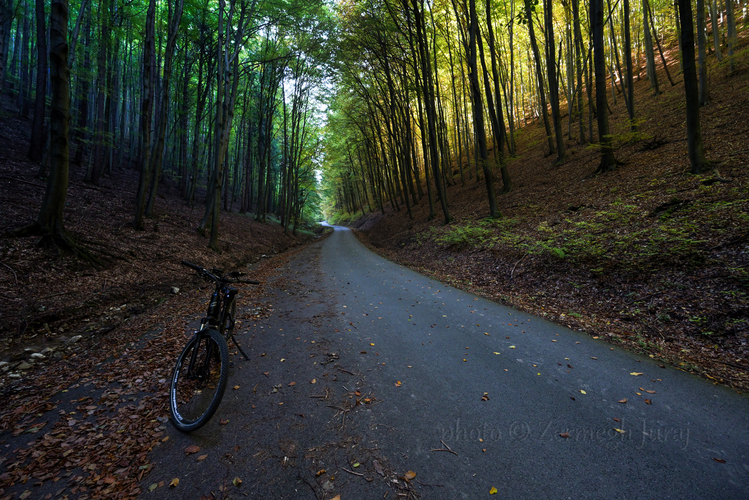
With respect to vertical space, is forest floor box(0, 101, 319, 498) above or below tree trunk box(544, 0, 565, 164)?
below

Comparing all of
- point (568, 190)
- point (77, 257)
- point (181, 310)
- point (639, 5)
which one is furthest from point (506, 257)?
point (639, 5)

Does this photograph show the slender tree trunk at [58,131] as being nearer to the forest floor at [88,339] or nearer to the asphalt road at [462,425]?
the forest floor at [88,339]

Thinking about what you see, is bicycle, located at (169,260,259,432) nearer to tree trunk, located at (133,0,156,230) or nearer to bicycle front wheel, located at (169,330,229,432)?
bicycle front wheel, located at (169,330,229,432)

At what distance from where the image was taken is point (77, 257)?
6.21 m

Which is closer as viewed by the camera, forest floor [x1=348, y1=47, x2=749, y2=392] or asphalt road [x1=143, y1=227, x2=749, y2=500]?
asphalt road [x1=143, y1=227, x2=749, y2=500]

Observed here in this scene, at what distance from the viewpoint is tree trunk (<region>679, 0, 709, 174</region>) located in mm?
6984

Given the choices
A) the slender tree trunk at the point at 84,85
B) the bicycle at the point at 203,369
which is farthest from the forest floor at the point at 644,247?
the slender tree trunk at the point at 84,85

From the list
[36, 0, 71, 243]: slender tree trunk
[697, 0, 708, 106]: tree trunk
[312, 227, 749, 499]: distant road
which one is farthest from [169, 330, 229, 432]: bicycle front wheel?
[697, 0, 708, 106]: tree trunk

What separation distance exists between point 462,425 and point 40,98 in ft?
62.4

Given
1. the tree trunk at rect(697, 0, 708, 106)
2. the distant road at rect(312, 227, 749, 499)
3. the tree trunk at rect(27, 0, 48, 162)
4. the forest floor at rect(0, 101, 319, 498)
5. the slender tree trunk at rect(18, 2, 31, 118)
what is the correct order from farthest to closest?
the slender tree trunk at rect(18, 2, 31, 118) → the tree trunk at rect(27, 0, 48, 162) → the tree trunk at rect(697, 0, 708, 106) → the forest floor at rect(0, 101, 319, 498) → the distant road at rect(312, 227, 749, 499)

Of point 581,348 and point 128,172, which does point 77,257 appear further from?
point 128,172

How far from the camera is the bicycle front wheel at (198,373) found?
113 inches

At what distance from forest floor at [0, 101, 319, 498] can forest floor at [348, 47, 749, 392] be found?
6.05 metres

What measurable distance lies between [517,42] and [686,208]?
22952 millimetres
